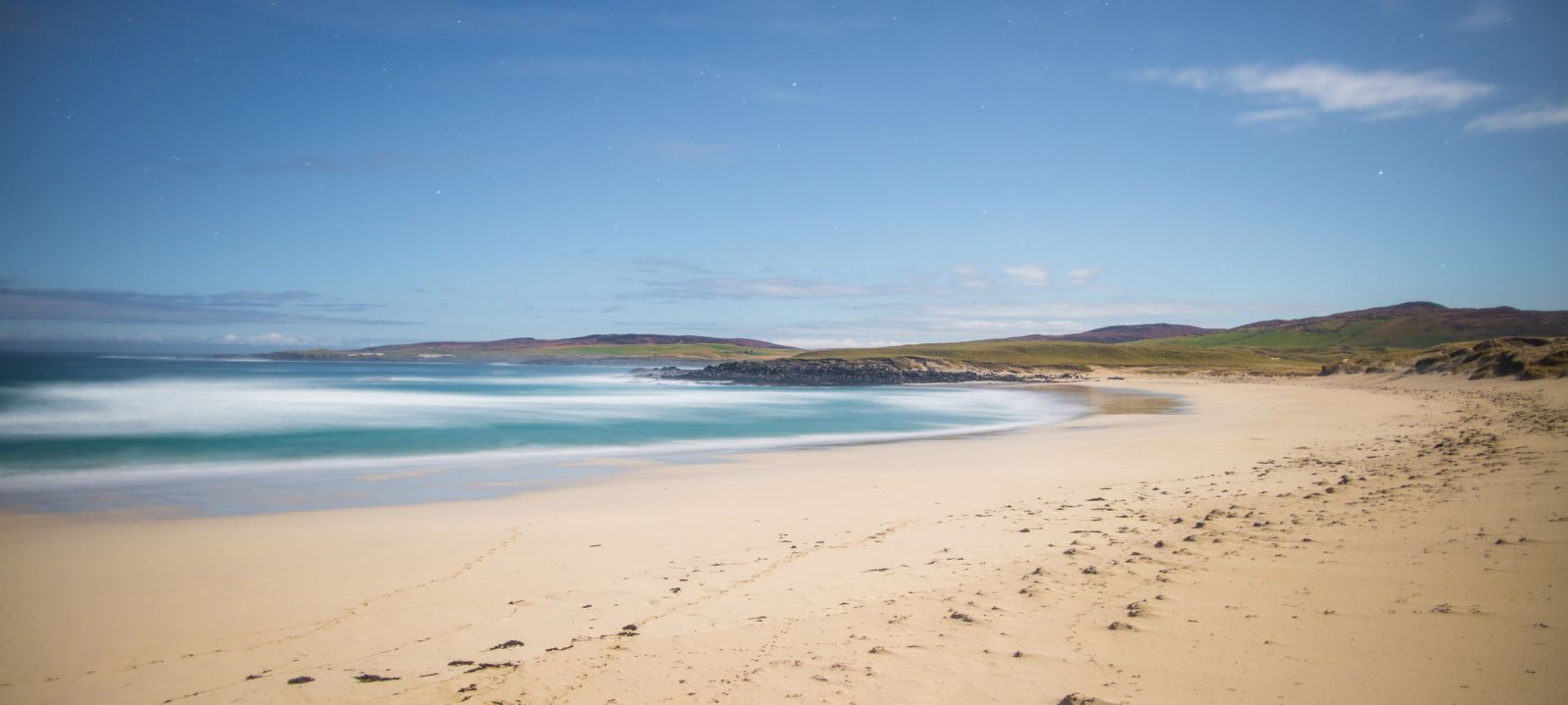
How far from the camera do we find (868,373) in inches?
2372

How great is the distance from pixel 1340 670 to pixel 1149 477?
26.8ft

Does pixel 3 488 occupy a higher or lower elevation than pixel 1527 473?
lower

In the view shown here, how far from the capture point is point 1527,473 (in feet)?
28.8

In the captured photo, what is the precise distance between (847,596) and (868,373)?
54947 mm

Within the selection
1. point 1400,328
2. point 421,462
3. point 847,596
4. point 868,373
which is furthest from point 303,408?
point 1400,328

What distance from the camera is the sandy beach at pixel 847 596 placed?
161 inches

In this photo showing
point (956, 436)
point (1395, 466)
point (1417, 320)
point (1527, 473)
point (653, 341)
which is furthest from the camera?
point (653, 341)

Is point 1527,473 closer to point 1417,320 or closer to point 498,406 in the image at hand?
point 498,406

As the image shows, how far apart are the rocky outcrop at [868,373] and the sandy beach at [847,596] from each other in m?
46.6

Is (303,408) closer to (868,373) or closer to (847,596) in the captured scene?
(847,596)

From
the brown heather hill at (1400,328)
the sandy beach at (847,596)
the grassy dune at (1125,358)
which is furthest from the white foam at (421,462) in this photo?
the brown heather hill at (1400,328)

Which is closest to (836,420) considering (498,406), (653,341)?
(498,406)

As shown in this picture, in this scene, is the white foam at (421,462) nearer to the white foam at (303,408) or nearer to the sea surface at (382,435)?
the sea surface at (382,435)

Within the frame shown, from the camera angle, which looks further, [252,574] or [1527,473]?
[1527,473]
